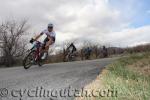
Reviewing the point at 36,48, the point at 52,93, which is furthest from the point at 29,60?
the point at 52,93

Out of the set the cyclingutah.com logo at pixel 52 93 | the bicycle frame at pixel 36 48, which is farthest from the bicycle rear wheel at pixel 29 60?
the cyclingutah.com logo at pixel 52 93

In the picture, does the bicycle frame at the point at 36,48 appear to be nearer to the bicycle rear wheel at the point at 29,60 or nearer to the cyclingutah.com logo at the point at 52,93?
the bicycle rear wheel at the point at 29,60

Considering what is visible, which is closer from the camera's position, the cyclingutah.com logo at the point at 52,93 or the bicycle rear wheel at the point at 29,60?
the cyclingutah.com logo at the point at 52,93

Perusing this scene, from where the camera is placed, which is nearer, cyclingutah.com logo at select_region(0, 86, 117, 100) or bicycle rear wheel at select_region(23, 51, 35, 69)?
cyclingutah.com logo at select_region(0, 86, 117, 100)

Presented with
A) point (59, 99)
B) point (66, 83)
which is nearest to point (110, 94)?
point (59, 99)

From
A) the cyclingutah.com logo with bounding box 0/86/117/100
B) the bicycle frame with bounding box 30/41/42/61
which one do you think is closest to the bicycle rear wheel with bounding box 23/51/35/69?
the bicycle frame with bounding box 30/41/42/61

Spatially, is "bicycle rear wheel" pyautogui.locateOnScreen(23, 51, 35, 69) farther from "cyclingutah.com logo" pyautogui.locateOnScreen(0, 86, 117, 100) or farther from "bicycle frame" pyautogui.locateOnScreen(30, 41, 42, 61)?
"cyclingutah.com logo" pyautogui.locateOnScreen(0, 86, 117, 100)

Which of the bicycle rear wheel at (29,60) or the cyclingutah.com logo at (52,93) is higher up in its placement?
the bicycle rear wheel at (29,60)

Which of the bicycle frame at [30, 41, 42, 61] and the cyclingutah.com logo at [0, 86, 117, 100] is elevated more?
the bicycle frame at [30, 41, 42, 61]

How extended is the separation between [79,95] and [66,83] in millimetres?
1634

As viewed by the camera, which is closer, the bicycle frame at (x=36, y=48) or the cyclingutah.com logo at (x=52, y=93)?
the cyclingutah.com logo at (x=52, y=93)

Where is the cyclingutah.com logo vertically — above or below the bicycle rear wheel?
below

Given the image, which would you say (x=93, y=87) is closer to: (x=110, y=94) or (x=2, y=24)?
(x=110, y=94)

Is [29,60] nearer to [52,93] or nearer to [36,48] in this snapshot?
[36,48]
